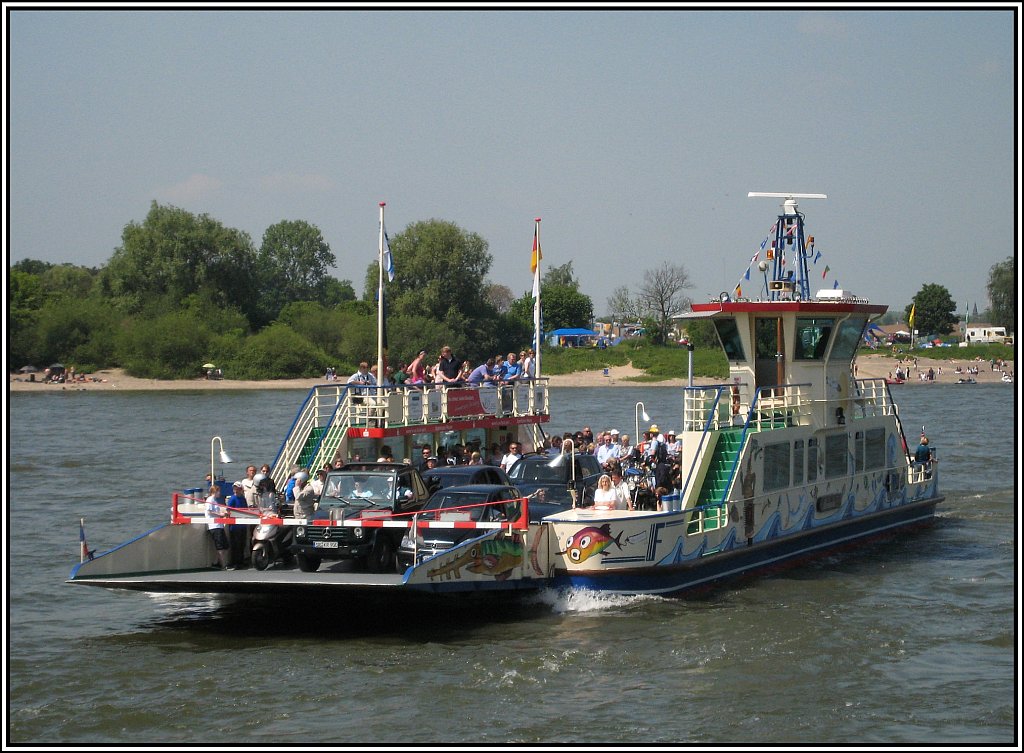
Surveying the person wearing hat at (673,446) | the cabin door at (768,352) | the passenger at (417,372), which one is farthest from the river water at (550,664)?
the passenger at (417,372)

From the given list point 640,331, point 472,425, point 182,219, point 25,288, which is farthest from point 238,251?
point 472,425

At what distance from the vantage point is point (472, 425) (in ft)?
85.6

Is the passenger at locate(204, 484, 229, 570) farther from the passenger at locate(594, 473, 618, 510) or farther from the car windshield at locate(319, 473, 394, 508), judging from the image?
the passenger at locate(594, 473, 618, 510)

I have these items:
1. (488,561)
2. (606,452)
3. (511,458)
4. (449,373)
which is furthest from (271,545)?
(606,452)

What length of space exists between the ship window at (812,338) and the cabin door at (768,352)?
1.16ft

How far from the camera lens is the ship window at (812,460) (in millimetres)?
24172

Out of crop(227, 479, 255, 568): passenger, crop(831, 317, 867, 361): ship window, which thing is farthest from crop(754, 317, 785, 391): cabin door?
crop(227, 479, 255, 568): passenger

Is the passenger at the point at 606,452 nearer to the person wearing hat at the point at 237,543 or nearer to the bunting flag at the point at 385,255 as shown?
the bunting flag at the point at 385,255

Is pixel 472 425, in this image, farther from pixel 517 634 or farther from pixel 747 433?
pixel 517 634

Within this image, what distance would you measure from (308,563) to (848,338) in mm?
11733

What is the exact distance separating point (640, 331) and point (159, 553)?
8352 centimetres

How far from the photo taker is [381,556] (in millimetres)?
18766

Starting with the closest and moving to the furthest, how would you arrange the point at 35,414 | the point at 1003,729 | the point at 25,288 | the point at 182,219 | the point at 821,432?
the point at 1003,729 < the point at 821,432 < the point at 35,414 < the point at 25,288 < the point at 182,219

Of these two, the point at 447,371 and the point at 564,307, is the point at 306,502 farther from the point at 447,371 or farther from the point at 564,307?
the point at 564,307
